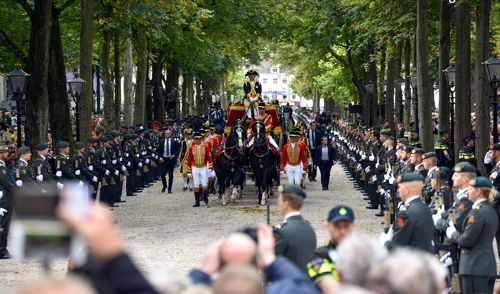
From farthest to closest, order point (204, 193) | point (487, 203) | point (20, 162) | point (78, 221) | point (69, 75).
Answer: point (69, 75) < point (204, 193) < point (20, 162) < point (487, 203) < point (78, 221)

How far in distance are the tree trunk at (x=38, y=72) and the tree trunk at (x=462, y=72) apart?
10282 millimetres

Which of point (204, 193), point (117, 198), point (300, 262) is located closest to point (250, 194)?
point (204, 193)

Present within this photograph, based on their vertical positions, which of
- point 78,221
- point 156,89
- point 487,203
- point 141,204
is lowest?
point 141,204

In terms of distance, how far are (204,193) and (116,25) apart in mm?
8297

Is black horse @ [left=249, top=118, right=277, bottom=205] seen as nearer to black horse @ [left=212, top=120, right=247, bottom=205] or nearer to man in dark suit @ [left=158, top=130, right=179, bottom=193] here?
black horse @ [left=212, top=120, right=247, bottom=205]

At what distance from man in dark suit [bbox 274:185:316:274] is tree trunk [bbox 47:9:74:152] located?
13317 millimetres

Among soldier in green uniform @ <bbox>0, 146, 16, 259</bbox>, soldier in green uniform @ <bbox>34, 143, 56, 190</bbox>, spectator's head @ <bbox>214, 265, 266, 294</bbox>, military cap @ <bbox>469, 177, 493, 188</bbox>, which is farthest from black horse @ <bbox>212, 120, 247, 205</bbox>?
spectator's head @ <bbox>214, 265, 266, 294</bbox>

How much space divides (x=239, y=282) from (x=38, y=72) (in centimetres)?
1452

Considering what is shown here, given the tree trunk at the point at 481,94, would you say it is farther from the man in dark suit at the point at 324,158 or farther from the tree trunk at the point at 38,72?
the tree trunk at the point at 38,72

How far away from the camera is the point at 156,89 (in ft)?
122

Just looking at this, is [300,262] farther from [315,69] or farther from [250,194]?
[315,69]

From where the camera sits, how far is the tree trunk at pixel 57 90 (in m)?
17.7

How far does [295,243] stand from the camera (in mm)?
5270

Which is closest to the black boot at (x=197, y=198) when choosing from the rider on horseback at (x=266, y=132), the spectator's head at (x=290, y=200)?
the rider on horseback at (x=266, y=132)
